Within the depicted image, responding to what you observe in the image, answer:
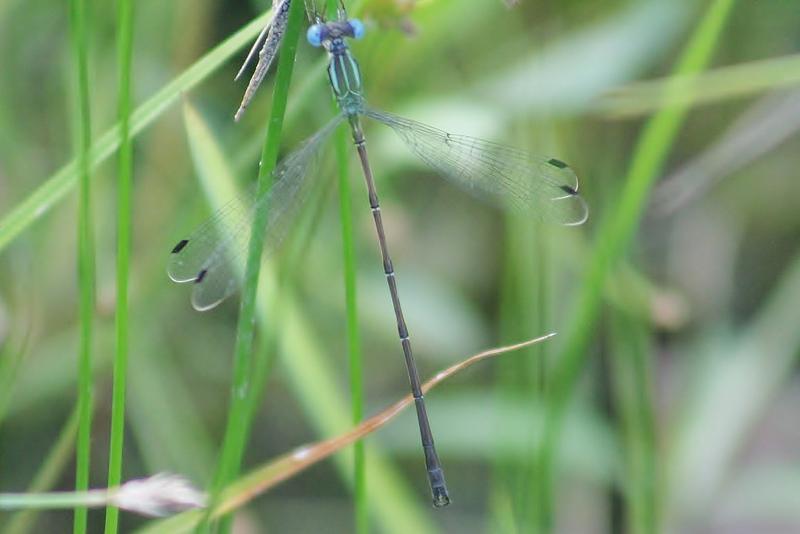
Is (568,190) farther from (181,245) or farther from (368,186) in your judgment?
(181,245)

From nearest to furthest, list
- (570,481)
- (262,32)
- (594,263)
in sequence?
(262,32), (594,263), (570,481)

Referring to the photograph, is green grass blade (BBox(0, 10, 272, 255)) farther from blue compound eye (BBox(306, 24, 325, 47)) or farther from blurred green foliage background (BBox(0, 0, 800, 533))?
blurred green foliage background (BBox(0, 0, 800, 533))

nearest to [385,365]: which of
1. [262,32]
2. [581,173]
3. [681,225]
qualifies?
[581,173]

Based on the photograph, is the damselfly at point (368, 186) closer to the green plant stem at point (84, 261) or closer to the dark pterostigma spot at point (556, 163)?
the dark pterostigma spot at point (556, 163)

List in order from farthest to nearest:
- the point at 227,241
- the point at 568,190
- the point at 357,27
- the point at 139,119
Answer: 1. the point at 568,190
2. the point at 357,27
3. the point at 227,241
4. the point at 139,119

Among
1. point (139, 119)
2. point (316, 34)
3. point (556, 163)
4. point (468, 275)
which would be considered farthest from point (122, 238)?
point (468, 275)

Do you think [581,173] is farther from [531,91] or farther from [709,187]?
[709,187]
